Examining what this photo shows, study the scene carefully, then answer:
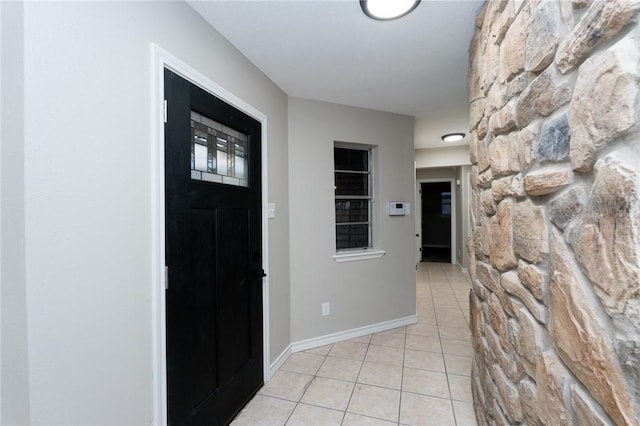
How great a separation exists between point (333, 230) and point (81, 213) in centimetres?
223

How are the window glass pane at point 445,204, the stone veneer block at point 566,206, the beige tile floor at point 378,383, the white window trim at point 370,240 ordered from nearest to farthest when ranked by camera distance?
the stone veneer block at point 566,206 → the beige tile floor at point 378,383 → the white window trim at point 370,240 → the window glass pane at point 445,204

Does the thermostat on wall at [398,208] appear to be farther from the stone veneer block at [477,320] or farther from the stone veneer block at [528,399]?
the stone veneer block at [528,399]

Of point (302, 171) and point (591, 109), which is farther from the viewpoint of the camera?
point (302, 171)

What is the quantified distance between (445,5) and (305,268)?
2305 millimetres

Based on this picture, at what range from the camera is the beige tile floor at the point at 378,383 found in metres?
1.87

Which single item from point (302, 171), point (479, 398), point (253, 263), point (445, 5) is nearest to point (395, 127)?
point (302, 171)

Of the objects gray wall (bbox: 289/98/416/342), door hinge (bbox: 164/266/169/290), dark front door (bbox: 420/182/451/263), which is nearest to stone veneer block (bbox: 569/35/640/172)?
door hinge (bbox: 164/266/169/290)

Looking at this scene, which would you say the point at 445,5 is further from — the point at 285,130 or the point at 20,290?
the point at 20,290

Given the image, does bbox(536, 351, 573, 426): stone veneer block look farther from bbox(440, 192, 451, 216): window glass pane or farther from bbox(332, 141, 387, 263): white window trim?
bbox(440, 192, 451, 216): window glass pane

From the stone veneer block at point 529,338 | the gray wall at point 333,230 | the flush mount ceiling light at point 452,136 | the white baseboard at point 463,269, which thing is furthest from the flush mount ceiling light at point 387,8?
the white baseboard at point 463,269

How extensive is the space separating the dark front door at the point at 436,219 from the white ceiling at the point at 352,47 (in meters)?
6.02

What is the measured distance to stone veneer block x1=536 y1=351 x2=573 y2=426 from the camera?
786mm

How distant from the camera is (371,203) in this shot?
10.8ft

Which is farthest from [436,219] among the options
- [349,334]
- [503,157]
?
[503,157]
